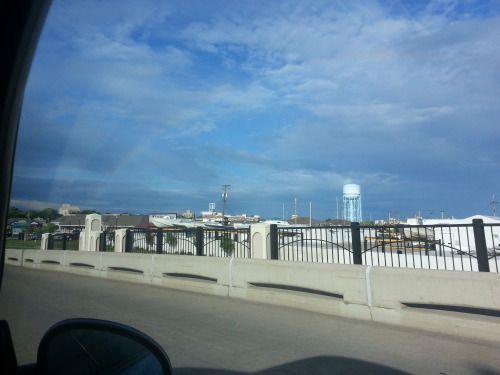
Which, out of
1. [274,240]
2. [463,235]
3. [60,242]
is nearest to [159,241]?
[274,240]

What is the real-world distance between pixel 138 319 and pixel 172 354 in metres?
2.44

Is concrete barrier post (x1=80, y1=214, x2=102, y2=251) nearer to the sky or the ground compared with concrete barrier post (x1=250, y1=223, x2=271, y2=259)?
nearer to the sky

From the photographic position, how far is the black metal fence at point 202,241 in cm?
1341

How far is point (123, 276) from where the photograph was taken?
1425cm

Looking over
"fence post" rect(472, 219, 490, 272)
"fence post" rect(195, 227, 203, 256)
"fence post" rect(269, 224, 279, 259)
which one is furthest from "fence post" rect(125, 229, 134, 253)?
"fence post" rect(472, 219, 490, 272)

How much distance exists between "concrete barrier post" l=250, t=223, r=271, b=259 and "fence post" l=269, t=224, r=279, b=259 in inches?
6.5

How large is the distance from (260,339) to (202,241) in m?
7.24

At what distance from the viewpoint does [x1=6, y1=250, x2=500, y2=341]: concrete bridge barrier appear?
21.1ft

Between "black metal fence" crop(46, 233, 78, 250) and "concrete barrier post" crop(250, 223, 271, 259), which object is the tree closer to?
"concrete barrier post" crop(250, 223, 271, 259)

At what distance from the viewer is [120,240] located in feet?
56.5

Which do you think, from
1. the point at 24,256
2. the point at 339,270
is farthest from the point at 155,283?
the point at 24,256

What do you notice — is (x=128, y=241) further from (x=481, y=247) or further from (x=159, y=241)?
(x=481, y=247)

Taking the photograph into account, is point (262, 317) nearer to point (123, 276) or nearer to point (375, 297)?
point (375, 297)

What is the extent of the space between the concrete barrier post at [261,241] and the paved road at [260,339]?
7.39 feet
